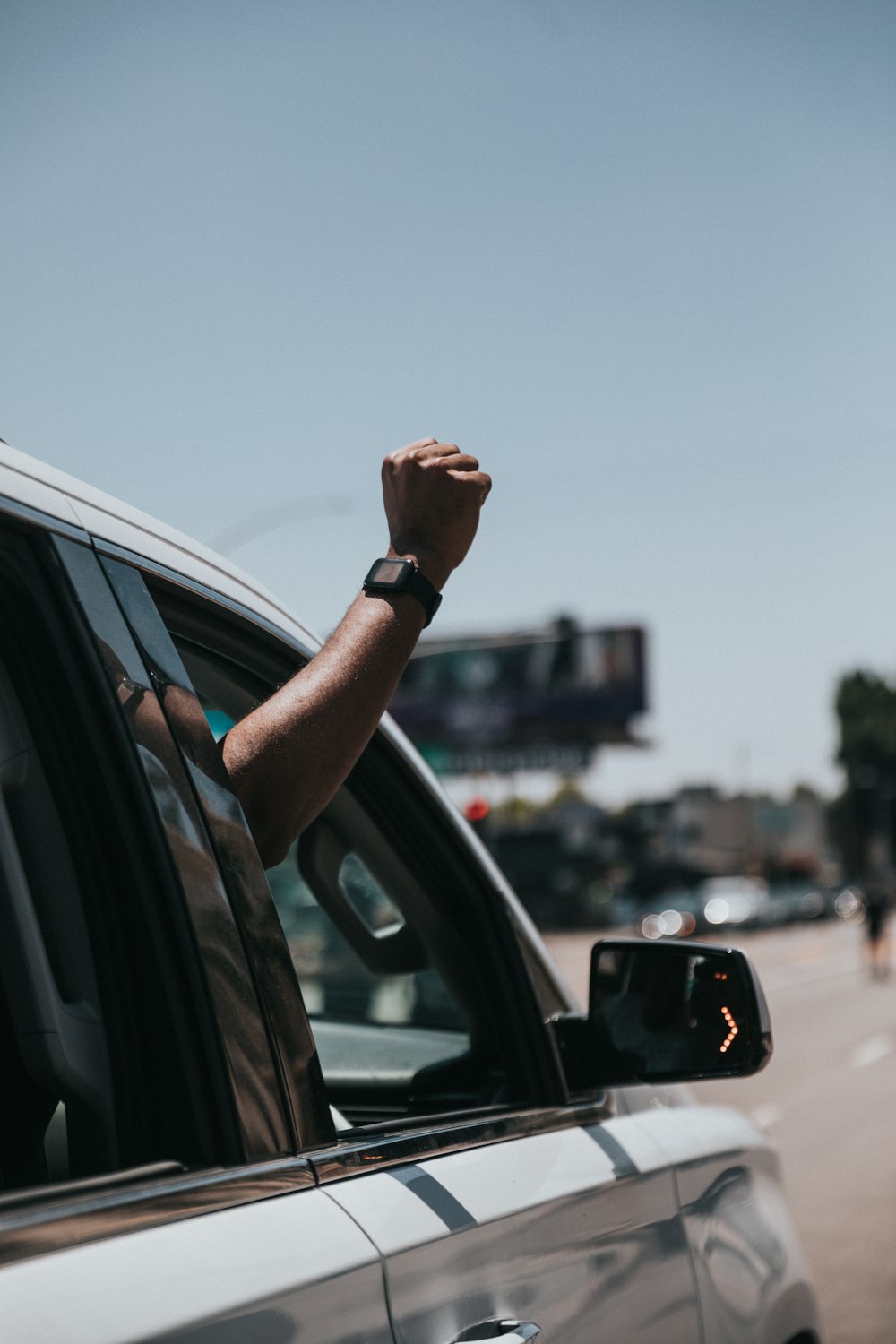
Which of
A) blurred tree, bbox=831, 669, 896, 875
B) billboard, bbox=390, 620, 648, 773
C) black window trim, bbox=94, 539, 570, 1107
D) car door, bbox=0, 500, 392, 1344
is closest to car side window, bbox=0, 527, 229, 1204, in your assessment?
car door, bbox=0, 500, 392, 1344

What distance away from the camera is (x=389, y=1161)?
146 cm

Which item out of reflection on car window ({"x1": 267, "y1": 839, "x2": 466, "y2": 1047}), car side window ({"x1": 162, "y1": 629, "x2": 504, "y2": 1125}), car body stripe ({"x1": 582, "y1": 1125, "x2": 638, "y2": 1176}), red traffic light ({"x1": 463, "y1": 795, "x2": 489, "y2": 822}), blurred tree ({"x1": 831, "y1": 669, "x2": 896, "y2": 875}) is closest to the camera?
car body stripe ({"x1": 582, "y1": 1125, "x2": 638, "y2": 1176})

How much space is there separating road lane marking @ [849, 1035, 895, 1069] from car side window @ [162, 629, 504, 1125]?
A: 12375 millimetres

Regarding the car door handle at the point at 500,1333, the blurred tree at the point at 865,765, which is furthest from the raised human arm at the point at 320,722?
the blurred tree at the point at 865,765

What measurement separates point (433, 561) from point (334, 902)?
2.94 feet

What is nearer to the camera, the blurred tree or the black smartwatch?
the black smartwatch

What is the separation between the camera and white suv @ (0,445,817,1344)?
1119mm

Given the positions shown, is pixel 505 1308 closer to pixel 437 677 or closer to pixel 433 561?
pixel 433 561

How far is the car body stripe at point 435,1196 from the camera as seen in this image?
142cm

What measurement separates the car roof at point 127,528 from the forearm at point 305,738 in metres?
0.17

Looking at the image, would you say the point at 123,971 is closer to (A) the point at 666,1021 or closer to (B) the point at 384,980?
(A) the point at 666,1021

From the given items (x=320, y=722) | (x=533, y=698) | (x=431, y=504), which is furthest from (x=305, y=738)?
(x=533, y=698)

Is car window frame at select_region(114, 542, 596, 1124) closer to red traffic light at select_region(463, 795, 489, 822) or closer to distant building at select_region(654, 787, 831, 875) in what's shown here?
red traffic light at select_region(463, 795, 489, 822)

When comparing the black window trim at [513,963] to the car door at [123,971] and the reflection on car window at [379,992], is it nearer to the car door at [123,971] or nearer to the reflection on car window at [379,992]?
the reflection on car window at [379,992]
